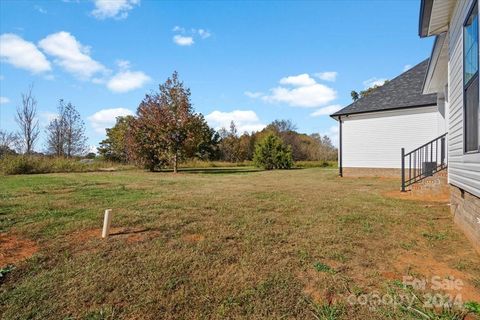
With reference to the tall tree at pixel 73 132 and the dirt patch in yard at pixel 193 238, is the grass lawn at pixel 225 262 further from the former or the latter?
the tall tree at pixel 73 132

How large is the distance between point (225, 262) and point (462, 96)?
438cm

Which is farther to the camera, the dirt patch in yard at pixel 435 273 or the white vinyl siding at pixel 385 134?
the white vinyl siding at pixel 385 134

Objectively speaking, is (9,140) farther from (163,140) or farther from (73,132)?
(163,140)

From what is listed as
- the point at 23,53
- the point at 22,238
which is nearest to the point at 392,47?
the point at 22,238

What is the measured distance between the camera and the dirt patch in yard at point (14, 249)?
2.94 metres

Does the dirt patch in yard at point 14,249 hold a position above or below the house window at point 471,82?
below

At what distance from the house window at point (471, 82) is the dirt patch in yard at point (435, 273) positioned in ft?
5.12

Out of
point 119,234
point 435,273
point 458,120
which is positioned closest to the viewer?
point 435,273

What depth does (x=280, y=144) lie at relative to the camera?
23516 millimetres

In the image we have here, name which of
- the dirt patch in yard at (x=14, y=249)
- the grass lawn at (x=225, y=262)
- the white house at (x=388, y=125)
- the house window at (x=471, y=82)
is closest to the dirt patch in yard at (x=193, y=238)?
the grass lawn at (x=225, y=262)

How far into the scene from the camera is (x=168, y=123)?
54.5 ft

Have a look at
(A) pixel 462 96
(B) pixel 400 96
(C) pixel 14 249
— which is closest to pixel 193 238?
(C) pixel 14 249

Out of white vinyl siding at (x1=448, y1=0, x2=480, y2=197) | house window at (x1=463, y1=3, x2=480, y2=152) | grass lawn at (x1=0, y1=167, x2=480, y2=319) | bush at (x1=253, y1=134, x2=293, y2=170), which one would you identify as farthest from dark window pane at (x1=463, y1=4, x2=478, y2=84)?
bush at (x1=253, y1=134, x2=293, y2=170)

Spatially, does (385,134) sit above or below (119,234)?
above
